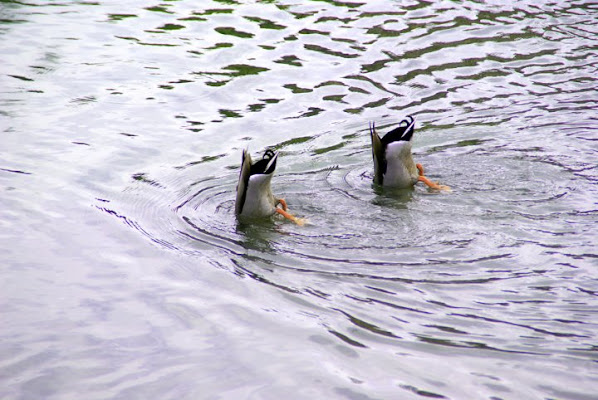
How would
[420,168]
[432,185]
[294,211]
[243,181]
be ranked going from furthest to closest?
[420,168] → [432,185] → [294,211] → [243,181]

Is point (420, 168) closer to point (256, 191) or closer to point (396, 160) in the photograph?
point (396, 160)

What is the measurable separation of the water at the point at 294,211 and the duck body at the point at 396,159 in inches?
7.3

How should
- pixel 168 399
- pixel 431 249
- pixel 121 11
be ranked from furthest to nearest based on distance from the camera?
pixel 121 11 < pixel 431 249 < pixel 168 399

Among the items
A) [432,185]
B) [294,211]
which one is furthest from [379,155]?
[294,211]

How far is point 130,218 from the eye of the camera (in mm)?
6457

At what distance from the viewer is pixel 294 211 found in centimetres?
697

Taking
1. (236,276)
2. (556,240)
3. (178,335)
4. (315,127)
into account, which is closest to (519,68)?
(315,127)

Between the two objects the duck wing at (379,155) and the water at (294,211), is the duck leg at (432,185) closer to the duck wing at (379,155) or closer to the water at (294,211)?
the water at (294,211)

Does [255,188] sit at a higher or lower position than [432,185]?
higher

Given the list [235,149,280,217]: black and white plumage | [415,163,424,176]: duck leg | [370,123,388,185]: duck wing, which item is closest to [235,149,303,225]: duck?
[235,149,280,217]: black and white plumage

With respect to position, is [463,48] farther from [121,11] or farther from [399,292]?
[399,292]

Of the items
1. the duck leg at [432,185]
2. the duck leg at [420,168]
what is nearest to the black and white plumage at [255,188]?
the duck leg at [432,185]

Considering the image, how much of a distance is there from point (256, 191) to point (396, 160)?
65.9 inches

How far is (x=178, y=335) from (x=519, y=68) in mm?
8387
